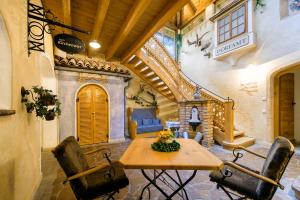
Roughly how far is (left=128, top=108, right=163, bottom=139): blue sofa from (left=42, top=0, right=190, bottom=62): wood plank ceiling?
3009 millimetres

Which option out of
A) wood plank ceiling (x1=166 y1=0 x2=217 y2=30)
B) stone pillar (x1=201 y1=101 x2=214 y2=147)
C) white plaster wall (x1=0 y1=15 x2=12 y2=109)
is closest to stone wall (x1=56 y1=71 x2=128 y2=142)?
stone pillar (x1=201 y1=101 x2=214 y2=147)

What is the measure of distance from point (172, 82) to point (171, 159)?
4656mm

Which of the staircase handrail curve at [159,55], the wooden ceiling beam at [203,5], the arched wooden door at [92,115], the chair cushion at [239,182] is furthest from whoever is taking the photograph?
the wooden ceiling beam at [203,5]

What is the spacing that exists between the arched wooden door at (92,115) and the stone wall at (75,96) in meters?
0.15

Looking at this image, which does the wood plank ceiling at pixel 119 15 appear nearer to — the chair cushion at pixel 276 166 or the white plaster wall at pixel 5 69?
the white plaster wall at pixel 5 69

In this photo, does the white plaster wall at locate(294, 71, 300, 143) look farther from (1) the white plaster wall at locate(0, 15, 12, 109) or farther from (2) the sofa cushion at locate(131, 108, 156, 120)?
(1) the white plaster wall at locate(0, 15, 12, 109)

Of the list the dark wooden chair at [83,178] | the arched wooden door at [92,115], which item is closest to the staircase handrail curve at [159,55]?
the arched wooden door at [92,115]

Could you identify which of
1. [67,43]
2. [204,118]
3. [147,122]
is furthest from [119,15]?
[147,122]

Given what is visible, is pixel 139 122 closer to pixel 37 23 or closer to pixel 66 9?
pixel 66 9

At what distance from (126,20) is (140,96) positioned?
4168 millimetres

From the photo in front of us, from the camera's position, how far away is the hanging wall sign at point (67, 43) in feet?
8.15

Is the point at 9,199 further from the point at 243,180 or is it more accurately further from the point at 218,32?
the point at 218,32

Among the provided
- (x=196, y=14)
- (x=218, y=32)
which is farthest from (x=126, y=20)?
(x=196, y=14)

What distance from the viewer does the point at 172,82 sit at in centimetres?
620
